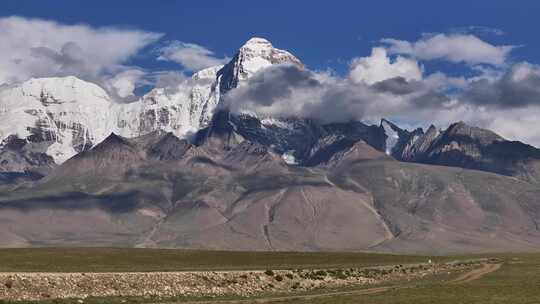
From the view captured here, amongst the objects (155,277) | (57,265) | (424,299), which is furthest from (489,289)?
(57,265)

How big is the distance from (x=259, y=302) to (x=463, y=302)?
855 inches

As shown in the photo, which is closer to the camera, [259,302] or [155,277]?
[259,302]

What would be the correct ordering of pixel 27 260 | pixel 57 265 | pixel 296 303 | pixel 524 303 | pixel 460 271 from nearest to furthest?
1. pixel 524 303
2. pixel 296 303
3. pixel 57 265
4. pixel 27 260
5. pixel 460 271

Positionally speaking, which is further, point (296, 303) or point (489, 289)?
point (489, 289)

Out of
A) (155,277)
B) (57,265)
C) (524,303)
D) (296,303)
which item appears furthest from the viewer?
(57,265)

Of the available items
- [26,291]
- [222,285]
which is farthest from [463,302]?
[26,291]

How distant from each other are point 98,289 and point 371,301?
104ft

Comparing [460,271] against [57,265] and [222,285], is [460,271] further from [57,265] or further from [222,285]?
[57,265]

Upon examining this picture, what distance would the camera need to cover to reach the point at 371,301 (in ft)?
295

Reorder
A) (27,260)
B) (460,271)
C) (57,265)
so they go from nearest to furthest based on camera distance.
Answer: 1. (57,265)
2. (27,260)
3. (460,271)

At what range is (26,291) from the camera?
9306 cm

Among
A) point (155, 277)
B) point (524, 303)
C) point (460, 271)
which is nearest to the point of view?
point (524, 303)

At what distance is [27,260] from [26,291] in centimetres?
5497

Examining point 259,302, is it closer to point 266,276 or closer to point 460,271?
point 266,276
